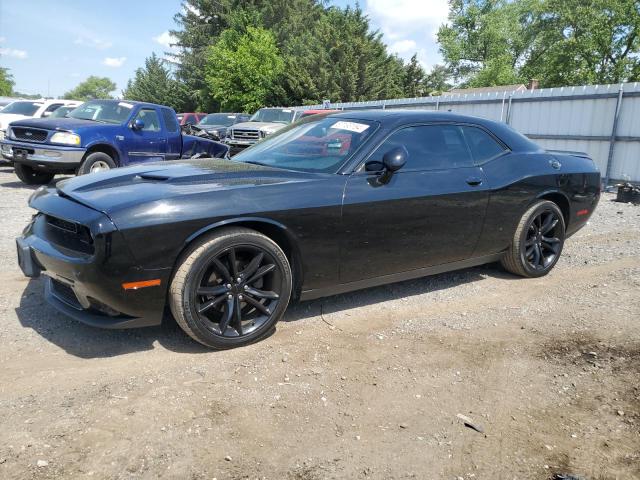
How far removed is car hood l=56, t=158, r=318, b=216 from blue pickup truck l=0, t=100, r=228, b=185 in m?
6.06

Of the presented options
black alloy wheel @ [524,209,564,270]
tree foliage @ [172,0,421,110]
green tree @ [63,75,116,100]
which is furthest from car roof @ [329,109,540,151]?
green tree @ [63,75,116,100]

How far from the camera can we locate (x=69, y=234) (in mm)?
3201

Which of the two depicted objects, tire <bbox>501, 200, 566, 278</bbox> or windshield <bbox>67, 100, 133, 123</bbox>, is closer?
tire <bbox>501, 200, 566, 278</bbox>

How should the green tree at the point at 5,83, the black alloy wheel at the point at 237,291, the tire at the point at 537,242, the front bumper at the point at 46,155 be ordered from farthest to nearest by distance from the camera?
the green tree at the point at 5,83 → the front bumper at the point at 46,155 → the tire at the point at 537,242 → the black alloy wheel at the point at 237,291

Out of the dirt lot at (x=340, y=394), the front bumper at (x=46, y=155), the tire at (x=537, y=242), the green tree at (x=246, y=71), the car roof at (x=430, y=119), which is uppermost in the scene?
the green tree at (x=246, y=71)

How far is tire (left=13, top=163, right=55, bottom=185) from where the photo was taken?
1018 centimetres

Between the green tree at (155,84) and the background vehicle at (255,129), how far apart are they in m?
43.8

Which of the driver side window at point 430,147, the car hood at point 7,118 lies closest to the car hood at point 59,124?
the car hood at point 7,118

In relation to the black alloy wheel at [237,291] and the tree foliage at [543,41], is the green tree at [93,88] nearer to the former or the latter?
the tree foliage at [543,41]

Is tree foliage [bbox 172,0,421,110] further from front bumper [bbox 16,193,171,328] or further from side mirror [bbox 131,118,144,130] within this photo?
front bumper [bbox 16,193,171,328]

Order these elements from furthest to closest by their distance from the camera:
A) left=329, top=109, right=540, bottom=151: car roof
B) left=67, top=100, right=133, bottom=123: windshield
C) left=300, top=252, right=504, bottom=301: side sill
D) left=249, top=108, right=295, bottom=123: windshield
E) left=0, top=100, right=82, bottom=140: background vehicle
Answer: left=249, top=108, right=295, bottom=123: windshield < left=0, top=100, right=82, bottom=140: background vehicle < left=67, top=100, right=133, bottom=123: windshield < left=329, top=109, right=540, bottom=151: car roof < left=300, top=252, right=504, bottom=301: side sill

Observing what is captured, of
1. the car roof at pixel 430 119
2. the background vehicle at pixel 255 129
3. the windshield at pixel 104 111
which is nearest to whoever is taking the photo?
the car roof at pixel 430 119

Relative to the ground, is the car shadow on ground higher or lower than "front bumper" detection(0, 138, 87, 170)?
lower

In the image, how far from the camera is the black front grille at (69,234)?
10.1 feet
